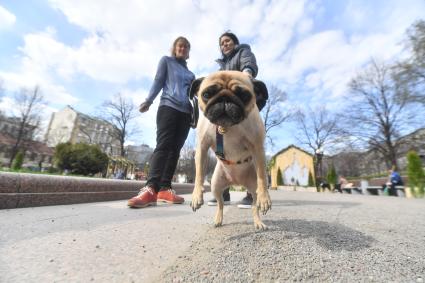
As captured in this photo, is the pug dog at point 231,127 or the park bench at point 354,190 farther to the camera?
the park bench at point 354,190

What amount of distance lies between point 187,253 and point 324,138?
147 feet

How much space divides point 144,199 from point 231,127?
6.84 feet

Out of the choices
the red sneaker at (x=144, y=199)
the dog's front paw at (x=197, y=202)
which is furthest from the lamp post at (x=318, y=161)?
the dog's front paw at (x=197, y=202)

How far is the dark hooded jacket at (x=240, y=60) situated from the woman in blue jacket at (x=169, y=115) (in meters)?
0.88

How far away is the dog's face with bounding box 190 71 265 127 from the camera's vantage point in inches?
75.4

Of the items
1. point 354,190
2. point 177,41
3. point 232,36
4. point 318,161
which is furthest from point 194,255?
point 318,161

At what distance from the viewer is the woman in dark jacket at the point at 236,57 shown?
3.37 m

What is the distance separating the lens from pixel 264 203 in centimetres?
200

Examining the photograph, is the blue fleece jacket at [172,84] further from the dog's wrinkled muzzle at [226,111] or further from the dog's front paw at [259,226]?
the dog's front paw at [259,226]

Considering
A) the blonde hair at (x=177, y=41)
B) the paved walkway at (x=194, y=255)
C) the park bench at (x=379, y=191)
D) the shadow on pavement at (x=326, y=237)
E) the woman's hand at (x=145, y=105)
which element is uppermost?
the blonde hair at (x=177, y=41)

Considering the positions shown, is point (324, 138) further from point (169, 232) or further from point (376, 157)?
point (169, 232)

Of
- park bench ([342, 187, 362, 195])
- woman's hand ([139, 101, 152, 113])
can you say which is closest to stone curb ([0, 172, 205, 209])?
woman's hand ([139, 101, 152, 113])

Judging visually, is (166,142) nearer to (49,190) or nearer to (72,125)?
(49,190)

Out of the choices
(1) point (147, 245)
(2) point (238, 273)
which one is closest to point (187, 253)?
(1) point (147, 245)
